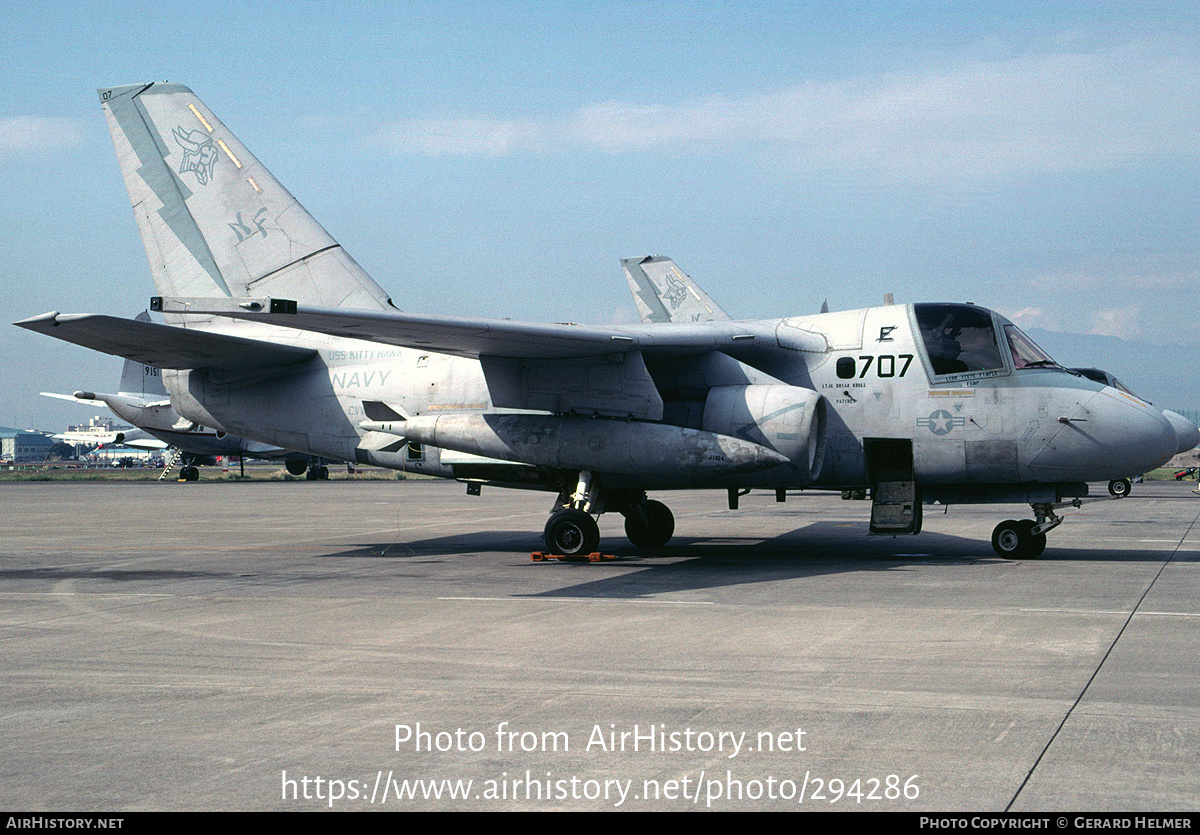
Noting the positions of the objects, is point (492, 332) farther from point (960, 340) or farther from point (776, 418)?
point (960, 340)

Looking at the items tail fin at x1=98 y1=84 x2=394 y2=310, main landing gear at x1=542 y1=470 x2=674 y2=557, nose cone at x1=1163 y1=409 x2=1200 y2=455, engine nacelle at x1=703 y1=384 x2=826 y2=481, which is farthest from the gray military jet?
nose cone at x1=1163 y1=409 x2=1200 y2=455

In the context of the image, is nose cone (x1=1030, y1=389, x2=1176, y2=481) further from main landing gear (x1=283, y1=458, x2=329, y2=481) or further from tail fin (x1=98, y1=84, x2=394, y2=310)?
main landing gear (x1=283, y1=458, x2=329, y2=481)

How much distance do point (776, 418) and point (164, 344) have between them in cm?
903

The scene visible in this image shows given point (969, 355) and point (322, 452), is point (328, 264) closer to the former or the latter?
point (322, 452)

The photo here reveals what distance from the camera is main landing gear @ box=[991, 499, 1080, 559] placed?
48.9 feet

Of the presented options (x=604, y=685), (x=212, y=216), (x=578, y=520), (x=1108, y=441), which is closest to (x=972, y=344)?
(x=1108, y=441)

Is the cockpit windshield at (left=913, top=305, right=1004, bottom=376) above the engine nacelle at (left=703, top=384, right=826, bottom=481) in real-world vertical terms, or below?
above

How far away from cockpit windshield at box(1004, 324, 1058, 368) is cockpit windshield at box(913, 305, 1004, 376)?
23cm

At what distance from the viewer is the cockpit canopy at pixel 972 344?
14750 millimetres

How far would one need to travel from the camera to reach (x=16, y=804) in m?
4.48
